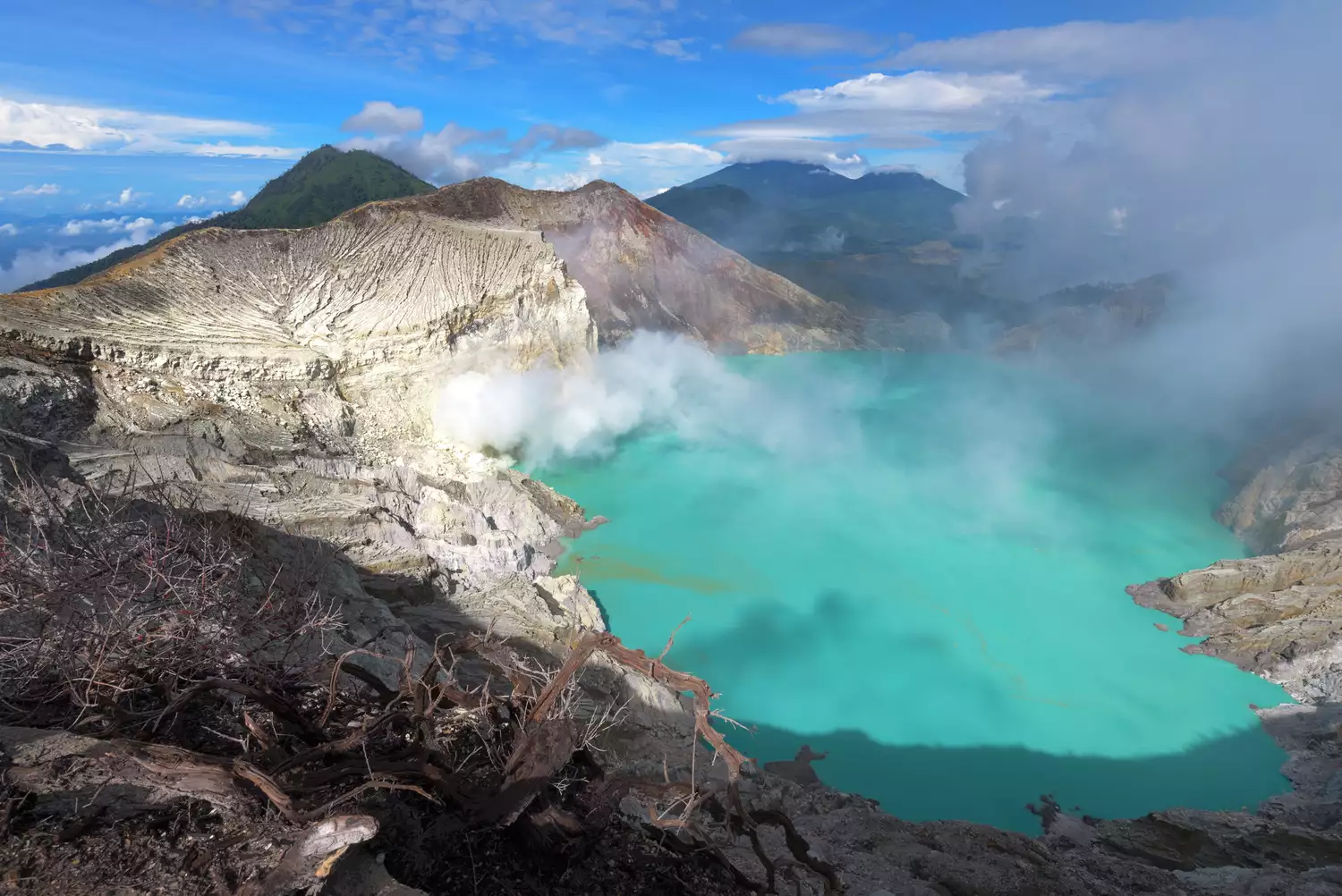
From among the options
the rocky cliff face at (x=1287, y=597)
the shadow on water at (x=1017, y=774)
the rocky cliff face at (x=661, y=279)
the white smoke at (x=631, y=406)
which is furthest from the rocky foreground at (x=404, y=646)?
the rocky cliff face at (x=661, y=279)

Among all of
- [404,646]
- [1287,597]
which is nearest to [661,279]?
[1287,597]

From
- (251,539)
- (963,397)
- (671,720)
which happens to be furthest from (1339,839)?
(963,397)

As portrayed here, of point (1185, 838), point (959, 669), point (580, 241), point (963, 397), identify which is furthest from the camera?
point (580, 241)

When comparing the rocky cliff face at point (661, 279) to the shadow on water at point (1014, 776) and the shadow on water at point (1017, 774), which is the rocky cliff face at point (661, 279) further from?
the shadow on water at point (1014, 776)

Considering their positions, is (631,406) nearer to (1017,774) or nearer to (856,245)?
(1017,774)

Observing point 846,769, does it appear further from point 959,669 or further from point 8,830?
point 8,830

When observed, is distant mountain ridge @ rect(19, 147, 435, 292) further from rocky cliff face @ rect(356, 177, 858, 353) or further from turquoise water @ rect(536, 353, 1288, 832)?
turquoise water @ rect(536, 353, 1288, 832)

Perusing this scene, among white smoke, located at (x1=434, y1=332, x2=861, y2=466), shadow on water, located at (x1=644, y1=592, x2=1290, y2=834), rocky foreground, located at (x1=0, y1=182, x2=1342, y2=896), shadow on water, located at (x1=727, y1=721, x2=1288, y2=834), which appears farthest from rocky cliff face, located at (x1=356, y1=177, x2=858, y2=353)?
shadow on water, located at (x1=727, y1=721, x2=1288, y2=834)
